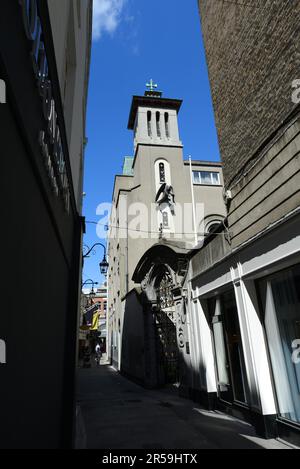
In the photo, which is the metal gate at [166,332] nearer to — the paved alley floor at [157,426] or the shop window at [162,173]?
the paved alley floor at [157,426]

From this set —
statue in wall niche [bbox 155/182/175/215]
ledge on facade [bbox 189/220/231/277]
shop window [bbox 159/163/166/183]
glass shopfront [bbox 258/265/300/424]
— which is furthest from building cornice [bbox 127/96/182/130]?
glass shopfront [bbox 258/265/300/424]

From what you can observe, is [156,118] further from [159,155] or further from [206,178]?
[206,178]

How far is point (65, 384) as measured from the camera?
631 centimetres

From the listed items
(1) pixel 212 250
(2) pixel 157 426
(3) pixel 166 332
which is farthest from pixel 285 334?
(3) pixel 166 332

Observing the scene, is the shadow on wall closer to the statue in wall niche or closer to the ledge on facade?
the ledge on facade

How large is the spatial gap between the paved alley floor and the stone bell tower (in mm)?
21534

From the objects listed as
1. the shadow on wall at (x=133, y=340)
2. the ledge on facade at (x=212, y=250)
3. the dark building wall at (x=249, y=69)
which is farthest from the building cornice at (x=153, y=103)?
the ledge on facade at (x=212, y=250)

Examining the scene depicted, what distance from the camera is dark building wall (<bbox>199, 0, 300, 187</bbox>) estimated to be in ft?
22.7

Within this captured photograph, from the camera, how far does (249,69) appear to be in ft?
28.0

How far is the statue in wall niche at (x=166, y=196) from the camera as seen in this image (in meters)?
24.2

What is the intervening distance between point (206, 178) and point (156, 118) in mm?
7666
